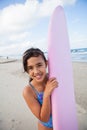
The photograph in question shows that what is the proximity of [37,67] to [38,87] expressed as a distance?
25cm

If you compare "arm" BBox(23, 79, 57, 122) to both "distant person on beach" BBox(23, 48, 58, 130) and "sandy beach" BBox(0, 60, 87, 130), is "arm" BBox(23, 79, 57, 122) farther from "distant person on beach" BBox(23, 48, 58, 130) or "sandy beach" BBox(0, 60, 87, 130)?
"sandy beach" BBox(0, 60, 87, 130)

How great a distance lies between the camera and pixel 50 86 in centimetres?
166

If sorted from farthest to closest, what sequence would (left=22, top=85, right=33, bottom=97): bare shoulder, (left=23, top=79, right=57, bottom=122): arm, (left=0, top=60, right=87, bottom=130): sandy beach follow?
(left=0, top=60, right=87, bottom=130): sandy beach, (left=22, top=85, right=33, bottom=97): bare shoulder, (left=23, top=79, right=57, bottom=122): arm

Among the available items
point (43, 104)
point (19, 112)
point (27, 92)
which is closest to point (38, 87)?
point (27, 92)

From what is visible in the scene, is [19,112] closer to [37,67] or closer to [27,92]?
[27,92]

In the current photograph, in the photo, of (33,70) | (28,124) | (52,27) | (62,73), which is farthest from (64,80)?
(28,124)

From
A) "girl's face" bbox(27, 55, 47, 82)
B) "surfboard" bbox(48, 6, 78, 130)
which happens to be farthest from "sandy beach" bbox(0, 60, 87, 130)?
"girl's face" bbox(27, 55, 47, 82)

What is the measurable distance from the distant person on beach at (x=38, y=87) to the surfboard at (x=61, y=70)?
11 centimetres

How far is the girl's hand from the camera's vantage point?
163cm

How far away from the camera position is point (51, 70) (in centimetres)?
182

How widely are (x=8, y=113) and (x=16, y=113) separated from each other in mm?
174

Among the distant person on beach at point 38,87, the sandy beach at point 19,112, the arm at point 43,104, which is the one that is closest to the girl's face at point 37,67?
A: the distant person on beach at point 38,87

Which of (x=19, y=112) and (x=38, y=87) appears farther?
(x=19, y=112)

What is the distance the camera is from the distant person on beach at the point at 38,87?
63.7 inches
